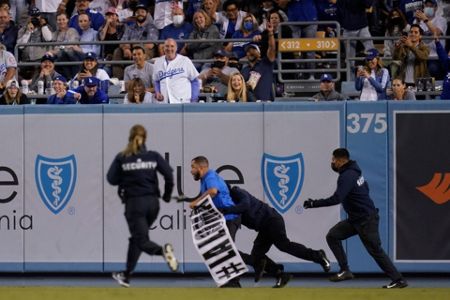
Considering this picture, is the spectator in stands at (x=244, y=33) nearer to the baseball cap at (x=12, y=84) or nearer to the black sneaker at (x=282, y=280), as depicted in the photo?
the baseball cap at (x=12, y=84)

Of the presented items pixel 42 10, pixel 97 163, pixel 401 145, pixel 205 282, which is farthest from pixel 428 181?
pixel 42 10

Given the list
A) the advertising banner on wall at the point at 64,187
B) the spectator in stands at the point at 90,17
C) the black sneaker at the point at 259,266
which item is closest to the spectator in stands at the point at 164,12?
the spectator in stands at the point at 90,17

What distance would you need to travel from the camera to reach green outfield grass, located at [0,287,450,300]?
1800cm

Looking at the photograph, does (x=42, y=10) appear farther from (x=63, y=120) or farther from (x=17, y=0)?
(x=63, y=120)

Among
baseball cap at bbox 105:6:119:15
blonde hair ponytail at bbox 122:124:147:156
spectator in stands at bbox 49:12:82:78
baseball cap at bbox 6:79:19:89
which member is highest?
baseball cap at bbox 105:6:119:15

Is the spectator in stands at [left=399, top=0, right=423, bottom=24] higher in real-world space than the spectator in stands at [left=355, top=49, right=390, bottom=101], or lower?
higher

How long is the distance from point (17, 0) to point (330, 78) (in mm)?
7561

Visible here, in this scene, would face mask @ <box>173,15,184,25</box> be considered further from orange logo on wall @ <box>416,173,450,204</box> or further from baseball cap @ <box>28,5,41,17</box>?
orange logo on wall @ <box>416,173,450,204</box>

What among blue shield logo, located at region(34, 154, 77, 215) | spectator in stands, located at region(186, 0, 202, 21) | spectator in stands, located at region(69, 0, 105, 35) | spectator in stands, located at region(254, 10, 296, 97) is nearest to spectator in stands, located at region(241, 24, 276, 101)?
spectator in stands, located at region(254, 10, 296, 97)

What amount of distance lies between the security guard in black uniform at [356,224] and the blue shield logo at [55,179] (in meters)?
4.61

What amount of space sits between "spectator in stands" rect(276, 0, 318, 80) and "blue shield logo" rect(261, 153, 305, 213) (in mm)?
2912

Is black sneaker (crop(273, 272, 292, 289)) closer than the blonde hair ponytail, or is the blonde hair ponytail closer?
the blonde hair ponytail

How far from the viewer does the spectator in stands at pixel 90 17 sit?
26.0 metres

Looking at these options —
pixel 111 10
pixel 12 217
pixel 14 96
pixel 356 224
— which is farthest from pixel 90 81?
pixel 356 224
